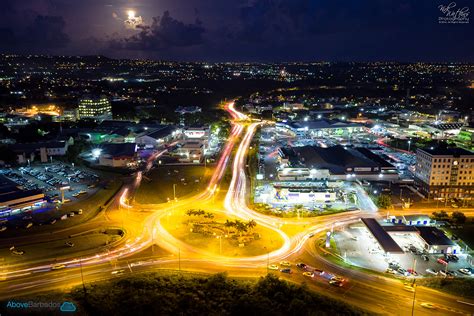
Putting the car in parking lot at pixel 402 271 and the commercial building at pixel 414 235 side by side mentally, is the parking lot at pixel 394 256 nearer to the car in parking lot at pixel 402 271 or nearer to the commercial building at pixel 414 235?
the car in parking lot at pixel 402 271

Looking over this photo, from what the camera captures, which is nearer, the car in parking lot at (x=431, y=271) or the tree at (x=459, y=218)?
the car in parking lot at (x=431, y=271)

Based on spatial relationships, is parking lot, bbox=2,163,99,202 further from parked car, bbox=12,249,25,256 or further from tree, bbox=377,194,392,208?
tree, bbox=377,194,392,208

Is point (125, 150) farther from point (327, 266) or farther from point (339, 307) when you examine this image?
point (339, 307)

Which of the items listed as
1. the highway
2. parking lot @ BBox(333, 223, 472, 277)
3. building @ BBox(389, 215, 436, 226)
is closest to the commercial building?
parking lot @ BBox(333, 223, 472, 277)

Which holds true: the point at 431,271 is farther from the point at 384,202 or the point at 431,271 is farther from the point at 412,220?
the point at 384,202

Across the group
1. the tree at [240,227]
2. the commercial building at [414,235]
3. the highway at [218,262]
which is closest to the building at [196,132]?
the highway at [218,262]

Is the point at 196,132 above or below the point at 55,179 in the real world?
above

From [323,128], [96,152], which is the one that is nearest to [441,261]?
[323,128]

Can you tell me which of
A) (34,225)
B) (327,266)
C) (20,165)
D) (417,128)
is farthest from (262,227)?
(417,128)
